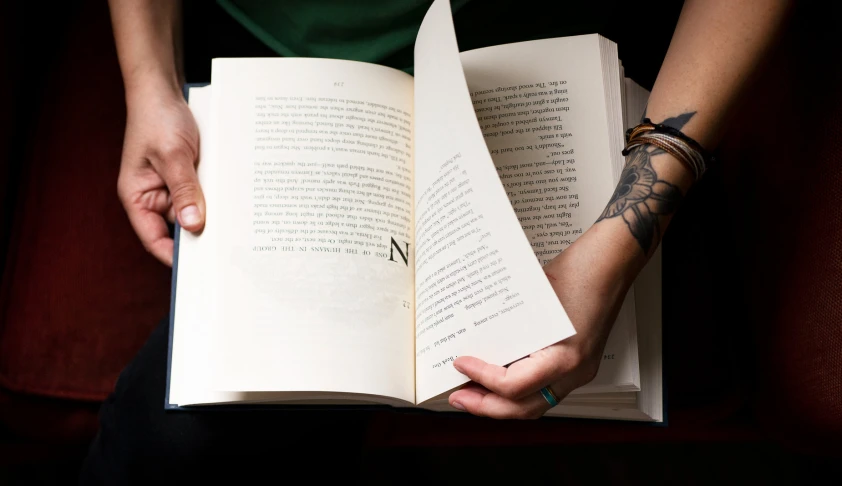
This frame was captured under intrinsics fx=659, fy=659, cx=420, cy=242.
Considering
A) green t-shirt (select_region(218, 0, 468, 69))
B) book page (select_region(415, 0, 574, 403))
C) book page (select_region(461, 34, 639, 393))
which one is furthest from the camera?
green t-shirt (select_region(218, 0, 468, 69))

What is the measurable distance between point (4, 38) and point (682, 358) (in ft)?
3.04

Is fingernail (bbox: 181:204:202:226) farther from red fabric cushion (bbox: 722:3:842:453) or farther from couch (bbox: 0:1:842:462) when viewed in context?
red fabric cushion (bbox: 722:3:842:453)

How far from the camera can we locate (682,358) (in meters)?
0.73

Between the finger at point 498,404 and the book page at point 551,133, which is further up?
the book page at point 551,133

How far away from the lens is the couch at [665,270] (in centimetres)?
65

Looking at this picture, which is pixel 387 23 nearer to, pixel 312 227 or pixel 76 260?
pixel 312 227

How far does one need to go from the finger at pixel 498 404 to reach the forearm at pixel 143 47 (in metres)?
0.46

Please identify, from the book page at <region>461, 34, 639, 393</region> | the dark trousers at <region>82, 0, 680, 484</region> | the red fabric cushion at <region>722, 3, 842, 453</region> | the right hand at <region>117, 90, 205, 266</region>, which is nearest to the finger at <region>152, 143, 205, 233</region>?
the right hand at <region>117, 90, 205, 266</region>

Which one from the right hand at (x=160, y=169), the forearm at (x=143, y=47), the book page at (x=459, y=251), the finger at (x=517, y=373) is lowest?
the finger at (x=517, y=373)

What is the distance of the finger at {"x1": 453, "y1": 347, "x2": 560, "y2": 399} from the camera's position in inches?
19.2

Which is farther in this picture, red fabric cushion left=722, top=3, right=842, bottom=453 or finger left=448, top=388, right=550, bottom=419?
red fabric cushion left=722, top=3, right=842, bottom=453

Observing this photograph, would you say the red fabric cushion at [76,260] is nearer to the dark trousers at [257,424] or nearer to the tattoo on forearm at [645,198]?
the dark trousers at [257,424]

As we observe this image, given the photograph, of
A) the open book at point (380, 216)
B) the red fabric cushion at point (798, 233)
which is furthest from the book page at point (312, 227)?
the red fabric cushion at point (798, 233)

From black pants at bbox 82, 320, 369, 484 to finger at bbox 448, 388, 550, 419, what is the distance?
0.22 m
